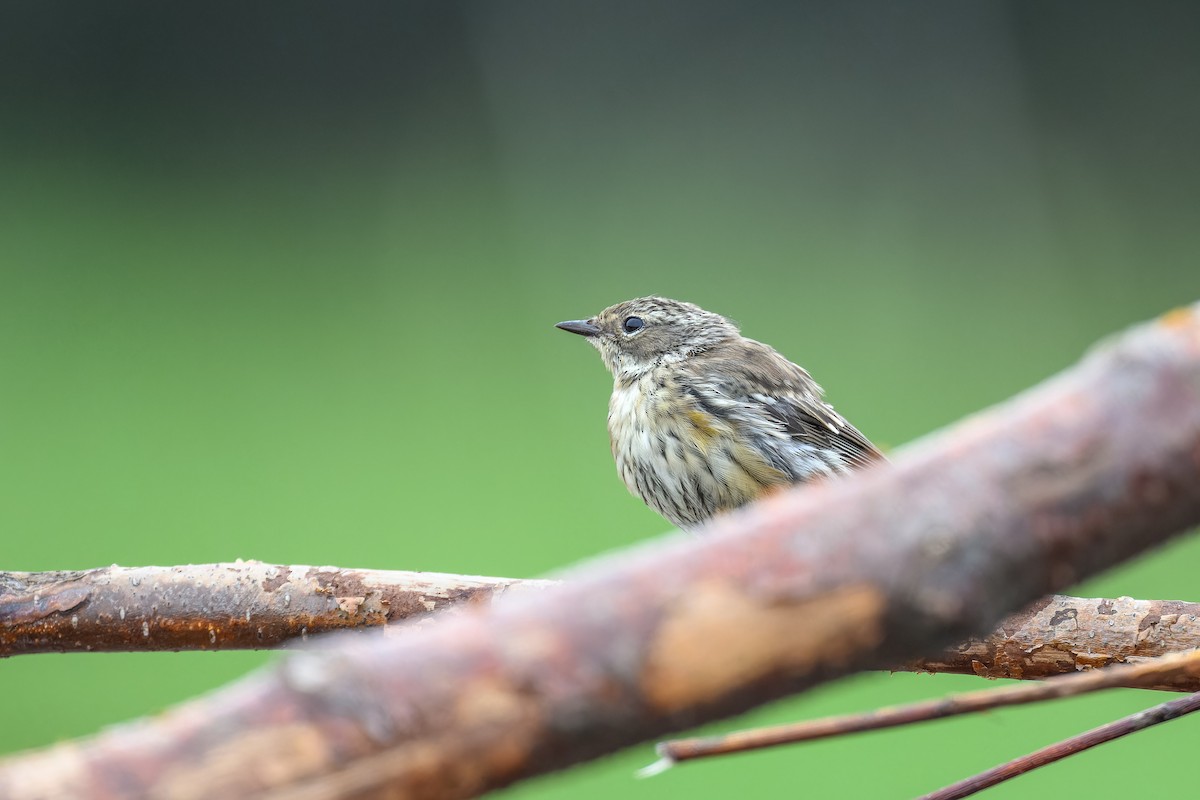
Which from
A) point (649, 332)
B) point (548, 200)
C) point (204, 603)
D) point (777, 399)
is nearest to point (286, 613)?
point (204, 603)

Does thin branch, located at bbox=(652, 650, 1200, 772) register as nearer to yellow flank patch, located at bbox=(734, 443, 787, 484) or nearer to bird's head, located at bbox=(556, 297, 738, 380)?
yellow flank patch, located at bbox=(734, 443, 787, 484)

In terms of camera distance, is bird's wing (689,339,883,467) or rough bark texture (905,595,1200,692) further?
bird's wing (689,339,883,467)

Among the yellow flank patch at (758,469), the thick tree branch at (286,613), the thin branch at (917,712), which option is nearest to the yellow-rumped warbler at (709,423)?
the yellow flank patch at (758,469)

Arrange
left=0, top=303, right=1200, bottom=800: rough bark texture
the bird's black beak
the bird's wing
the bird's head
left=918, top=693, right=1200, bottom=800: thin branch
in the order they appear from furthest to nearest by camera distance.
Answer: the bird's black beak
the bird's head
the bird's wing
left=918, top=693, right=1200, bottom=800: thin branch
left=0, top=303, right=1200, bottom=800: rough bark texture

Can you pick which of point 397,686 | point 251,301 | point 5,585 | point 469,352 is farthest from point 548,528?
point 397,686

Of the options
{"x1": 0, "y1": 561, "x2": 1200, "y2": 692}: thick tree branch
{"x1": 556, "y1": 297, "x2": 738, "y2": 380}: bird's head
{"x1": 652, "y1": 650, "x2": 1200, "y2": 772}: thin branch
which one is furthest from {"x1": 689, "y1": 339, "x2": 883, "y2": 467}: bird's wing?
{"x1": 652, "y1": 650, "x2": 1200, "y2": 772}: thin branch

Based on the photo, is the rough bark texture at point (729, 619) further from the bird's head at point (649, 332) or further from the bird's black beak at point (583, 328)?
the bird's black beak at point (583, 328)

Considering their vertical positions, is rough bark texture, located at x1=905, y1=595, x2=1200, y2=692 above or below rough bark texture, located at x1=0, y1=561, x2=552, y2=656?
below
